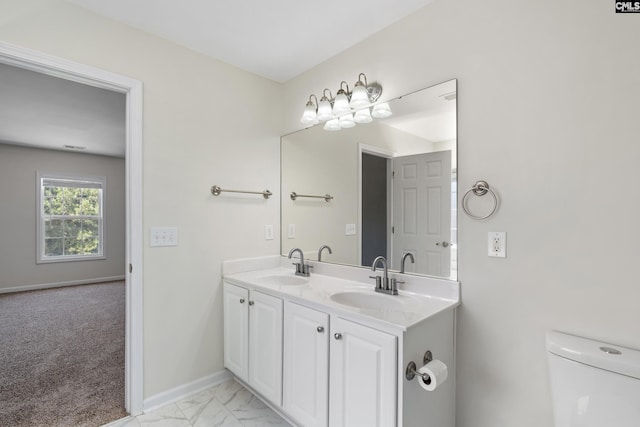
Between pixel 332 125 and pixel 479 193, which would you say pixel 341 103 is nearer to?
pixel 332 125

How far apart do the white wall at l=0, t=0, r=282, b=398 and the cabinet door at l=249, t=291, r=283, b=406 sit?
0.44 m

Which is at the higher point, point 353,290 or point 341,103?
point 341,103

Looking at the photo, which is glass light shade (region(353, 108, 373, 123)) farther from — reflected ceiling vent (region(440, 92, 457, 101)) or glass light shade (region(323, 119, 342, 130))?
reflected ceiling vent (region(440, 92, 457, 101))

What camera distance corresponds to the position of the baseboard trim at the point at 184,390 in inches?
73.9

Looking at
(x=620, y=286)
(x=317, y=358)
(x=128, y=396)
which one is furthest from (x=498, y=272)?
(x=128, y=396)

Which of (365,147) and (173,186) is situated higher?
(365,147)

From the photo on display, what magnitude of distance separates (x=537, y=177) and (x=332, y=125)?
1297 millimetres

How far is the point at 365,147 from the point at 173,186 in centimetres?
129

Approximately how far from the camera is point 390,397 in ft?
3.89

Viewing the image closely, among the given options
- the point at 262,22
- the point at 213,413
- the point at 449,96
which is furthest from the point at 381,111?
the point at 213,413

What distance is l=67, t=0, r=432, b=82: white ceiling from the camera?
164 cm

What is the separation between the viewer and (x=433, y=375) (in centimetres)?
114

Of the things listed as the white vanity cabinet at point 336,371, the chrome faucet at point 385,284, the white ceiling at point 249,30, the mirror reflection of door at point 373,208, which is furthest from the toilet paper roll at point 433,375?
the white ceiling at point 249,30

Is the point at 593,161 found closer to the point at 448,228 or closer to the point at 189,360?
the point at 448,228
